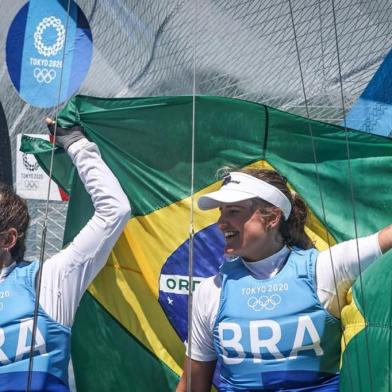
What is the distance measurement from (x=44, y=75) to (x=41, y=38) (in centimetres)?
11

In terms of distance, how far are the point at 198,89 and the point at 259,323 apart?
874mm

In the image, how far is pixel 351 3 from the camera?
8.81 ft

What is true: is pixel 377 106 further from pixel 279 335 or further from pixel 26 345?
pixel 26 345

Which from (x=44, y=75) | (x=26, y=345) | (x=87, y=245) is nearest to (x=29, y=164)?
(x=44, y=75)

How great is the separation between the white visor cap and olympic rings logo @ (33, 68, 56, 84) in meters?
0.83

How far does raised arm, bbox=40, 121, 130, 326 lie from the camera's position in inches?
87.4

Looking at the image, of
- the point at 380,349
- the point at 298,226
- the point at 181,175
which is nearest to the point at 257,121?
the point at 181,175

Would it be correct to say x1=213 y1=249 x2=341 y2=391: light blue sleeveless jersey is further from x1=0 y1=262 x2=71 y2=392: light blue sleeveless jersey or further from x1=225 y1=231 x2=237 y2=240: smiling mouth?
x1=0 y1=262 x2=71 y2=392: light blue sleeveless jersey

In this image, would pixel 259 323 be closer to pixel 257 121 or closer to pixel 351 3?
pixel 257 121

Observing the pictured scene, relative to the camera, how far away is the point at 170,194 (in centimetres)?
253

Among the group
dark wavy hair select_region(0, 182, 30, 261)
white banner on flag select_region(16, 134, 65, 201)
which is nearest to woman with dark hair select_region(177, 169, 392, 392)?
dark wavy hair select_region(0, 182, 30, 261)

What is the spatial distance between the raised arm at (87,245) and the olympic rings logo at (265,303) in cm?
41

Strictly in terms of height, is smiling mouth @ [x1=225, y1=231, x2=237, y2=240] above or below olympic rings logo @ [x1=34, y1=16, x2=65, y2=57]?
below

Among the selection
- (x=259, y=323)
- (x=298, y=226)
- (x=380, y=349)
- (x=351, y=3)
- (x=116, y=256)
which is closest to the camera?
(x=380, y=349)
